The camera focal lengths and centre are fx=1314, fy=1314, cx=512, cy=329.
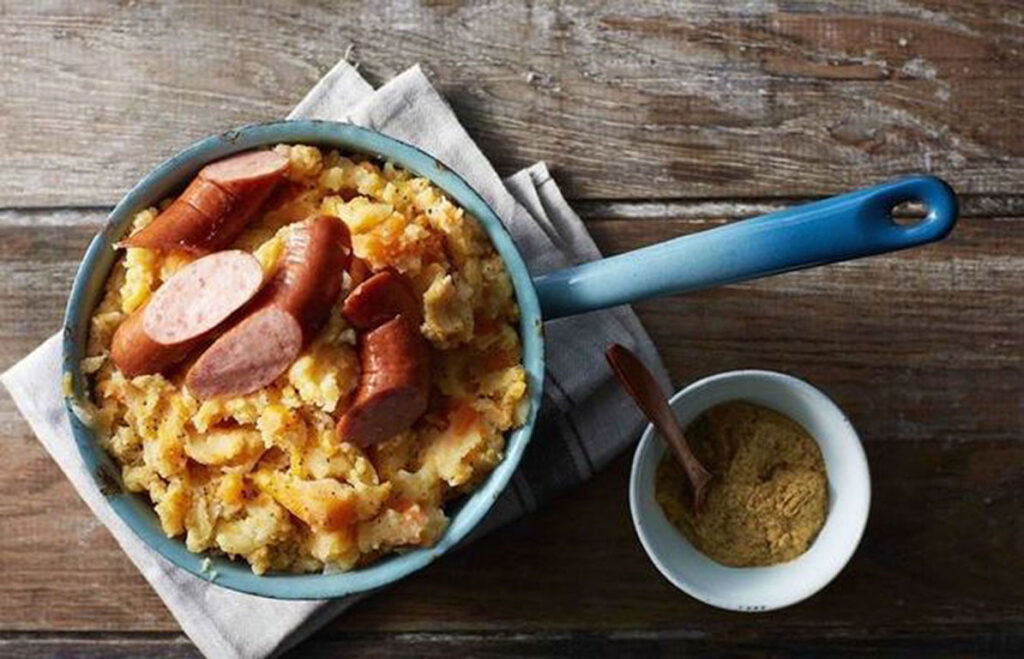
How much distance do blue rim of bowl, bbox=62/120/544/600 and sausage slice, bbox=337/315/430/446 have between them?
11 centimetres

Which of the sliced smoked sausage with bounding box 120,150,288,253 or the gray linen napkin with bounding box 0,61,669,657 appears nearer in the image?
the sliced smoked sausage with bounding box 120,150,288,253

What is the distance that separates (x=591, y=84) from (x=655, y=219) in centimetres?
17

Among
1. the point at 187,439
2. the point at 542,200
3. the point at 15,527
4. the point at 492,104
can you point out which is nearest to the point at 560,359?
the point at 542,200

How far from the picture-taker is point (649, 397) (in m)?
1.33

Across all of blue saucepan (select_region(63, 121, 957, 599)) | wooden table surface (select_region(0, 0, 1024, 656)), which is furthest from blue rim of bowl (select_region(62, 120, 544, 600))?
wooden table surface (select_region(0, 0, 1024, 656))

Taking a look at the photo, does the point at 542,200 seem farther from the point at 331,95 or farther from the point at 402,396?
the point at 402,396

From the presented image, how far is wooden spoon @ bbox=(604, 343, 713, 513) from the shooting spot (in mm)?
1325

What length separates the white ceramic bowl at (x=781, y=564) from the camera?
1.35 metres

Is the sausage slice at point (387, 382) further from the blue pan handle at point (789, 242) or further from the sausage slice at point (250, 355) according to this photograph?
the blue pan handle at point (789, 242)

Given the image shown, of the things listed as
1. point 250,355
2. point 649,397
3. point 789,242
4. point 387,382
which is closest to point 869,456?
point 649,397

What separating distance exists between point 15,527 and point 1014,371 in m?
1.12

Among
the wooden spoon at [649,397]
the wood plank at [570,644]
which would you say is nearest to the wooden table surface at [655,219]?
the wood plank at [570,644]

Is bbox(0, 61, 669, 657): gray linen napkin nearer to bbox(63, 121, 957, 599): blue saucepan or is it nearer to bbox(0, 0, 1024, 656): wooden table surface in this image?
bbox(0, 0, 1024, 656): wooden table surface

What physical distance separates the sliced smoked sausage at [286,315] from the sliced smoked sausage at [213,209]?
0.07m
